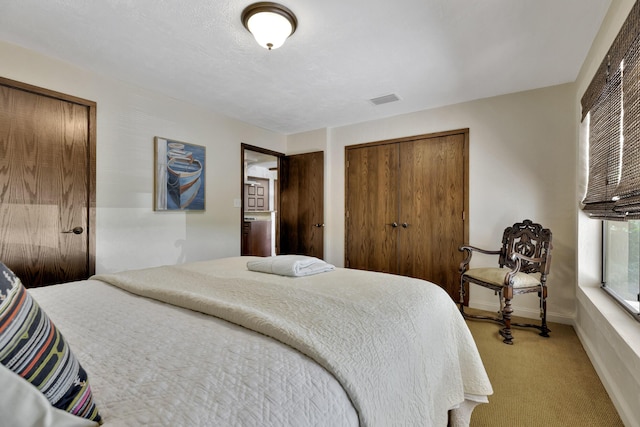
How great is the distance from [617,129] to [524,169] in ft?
4.32

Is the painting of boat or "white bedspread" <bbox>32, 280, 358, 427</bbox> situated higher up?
the painting of boat

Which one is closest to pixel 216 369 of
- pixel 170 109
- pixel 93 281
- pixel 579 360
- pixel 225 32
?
pixel 93 281

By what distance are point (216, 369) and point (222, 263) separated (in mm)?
1475

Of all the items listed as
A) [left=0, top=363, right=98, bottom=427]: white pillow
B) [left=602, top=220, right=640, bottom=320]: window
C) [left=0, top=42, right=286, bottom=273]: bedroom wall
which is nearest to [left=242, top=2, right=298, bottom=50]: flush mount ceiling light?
[left=0, top=42, right=286, bottom=273]: bedroom wall

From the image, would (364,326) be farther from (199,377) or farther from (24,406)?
(24,406)

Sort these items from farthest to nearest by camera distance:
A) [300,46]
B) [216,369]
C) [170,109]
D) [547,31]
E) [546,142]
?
1. [170,109]
2. [546,142]
3. [300,46]
4. [547,31]
5. [216,369]

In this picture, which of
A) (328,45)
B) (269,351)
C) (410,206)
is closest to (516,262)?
(410,206)

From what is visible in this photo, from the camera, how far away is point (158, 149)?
3.07 meters

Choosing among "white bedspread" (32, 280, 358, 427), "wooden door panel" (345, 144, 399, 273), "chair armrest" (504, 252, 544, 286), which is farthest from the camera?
"wooden door panel" (345, 144, 399, 273)

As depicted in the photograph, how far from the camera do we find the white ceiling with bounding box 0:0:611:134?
183 cm

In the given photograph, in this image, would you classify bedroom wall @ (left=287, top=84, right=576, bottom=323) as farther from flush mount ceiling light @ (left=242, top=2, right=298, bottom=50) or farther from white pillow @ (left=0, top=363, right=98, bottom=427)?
white pillow @ (left=0, top=363, right=98, bottom=427)

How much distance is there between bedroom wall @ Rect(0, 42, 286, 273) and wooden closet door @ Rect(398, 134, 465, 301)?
2316 millimetres

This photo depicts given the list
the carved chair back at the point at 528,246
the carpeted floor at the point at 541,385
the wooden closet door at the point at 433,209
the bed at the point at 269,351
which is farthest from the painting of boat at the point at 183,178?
the carved chair back at the point at 528,246

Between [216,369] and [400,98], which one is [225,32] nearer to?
[400,98]
